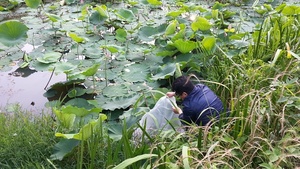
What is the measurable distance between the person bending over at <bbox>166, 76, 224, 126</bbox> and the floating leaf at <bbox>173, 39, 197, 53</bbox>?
0.80 metres

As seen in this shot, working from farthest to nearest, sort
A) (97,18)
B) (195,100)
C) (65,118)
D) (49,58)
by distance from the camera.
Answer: (97,18)
(49,58)
(195,100)
(65,118)

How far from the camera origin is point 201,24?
12.8ft

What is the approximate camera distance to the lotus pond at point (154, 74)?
6.85ft

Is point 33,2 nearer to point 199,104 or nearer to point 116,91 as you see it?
point 116,91

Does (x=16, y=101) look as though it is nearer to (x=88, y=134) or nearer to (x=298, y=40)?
(x=88, y=134)

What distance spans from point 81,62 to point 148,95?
0.89m

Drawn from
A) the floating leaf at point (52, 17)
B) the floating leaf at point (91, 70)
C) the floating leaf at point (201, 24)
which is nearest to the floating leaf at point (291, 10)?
the floating leaf at point (201, 24)

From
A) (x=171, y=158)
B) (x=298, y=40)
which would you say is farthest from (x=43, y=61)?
(x=298, y=40)

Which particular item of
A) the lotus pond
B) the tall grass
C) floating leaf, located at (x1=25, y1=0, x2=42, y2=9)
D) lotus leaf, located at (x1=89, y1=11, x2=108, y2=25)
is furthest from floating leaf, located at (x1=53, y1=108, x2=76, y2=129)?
floating leaf, located at (x1=25, y1=0, x2=42, y2=9)

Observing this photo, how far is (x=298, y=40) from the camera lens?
320cm

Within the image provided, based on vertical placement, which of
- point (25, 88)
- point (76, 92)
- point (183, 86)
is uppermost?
point (183, 86)

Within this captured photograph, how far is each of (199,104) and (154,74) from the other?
1.01 m

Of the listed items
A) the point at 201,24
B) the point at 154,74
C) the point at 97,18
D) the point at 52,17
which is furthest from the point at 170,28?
the point at 52,17

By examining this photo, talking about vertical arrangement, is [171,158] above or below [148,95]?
above
